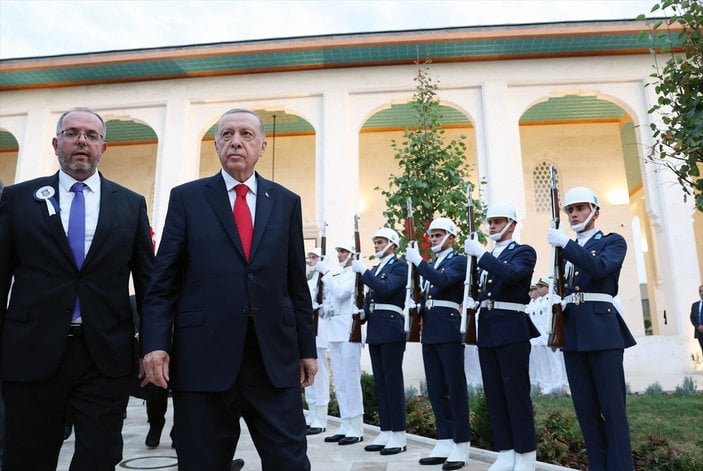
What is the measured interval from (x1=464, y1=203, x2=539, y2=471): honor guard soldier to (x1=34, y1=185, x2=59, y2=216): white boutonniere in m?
3.08

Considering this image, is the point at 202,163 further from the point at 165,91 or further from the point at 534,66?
the point at 534,66

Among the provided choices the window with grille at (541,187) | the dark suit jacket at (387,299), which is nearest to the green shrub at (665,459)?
the dark suit jacket at (387,299)

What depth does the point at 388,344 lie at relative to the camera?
18.4 ft

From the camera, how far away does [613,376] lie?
3736 mm

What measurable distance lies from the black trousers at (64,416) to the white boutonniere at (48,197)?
2.10 ft

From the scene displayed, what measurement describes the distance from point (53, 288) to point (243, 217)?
96cm

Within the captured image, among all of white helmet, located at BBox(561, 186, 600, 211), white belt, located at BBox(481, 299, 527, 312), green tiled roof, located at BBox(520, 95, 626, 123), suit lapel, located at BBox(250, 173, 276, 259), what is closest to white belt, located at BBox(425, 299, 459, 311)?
white belt, located at BBox(481, 299, 527, 312)

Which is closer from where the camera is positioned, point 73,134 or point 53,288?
point 53,288

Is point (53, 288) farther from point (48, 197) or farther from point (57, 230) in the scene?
point (48, 197)

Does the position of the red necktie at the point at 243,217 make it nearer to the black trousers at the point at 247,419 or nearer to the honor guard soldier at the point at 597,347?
the black trousers at the point at 247,419

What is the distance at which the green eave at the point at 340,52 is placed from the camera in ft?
42.3

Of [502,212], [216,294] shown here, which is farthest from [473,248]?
[216,294]

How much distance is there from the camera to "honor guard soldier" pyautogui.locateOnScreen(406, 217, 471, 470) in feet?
15.6

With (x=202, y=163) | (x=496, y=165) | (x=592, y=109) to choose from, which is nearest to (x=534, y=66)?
(x=496, y=165)
